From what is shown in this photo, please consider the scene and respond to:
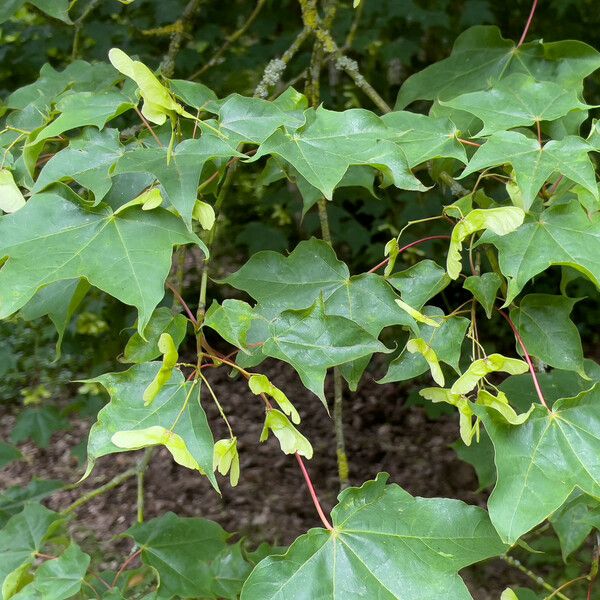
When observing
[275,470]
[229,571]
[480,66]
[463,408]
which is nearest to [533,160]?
[463,408]

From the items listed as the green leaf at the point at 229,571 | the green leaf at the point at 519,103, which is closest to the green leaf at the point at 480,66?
the green leaf at the point at 519,103

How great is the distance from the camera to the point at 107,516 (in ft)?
15.2

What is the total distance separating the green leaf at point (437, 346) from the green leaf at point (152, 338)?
36 centimetres

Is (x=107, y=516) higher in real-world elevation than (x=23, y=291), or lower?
lower

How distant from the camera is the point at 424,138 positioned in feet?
4.81

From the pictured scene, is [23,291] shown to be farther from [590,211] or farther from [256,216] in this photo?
[256,216]

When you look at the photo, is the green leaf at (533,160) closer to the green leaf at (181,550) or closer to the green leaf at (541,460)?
the green leaf at (541,460)

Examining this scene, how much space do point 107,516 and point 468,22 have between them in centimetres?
335

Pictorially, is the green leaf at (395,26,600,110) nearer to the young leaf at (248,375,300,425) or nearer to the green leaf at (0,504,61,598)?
the young leaf at (248,375,300,425)

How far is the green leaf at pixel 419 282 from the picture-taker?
1.41 metres

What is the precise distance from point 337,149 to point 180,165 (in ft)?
0.92

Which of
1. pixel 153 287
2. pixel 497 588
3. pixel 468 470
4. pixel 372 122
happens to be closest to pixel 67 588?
pixel 153 287

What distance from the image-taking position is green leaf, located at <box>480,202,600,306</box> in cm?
127

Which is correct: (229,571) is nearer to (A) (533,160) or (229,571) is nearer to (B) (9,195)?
(B) (9,195)
